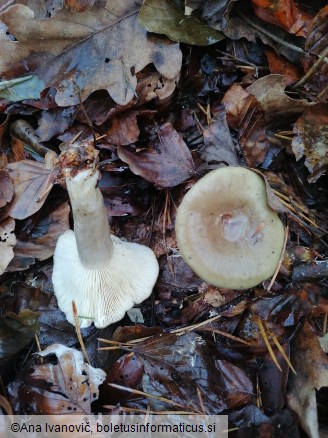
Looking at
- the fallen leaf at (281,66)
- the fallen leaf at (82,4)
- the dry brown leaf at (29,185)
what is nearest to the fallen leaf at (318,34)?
the fallen leaf at (281,66)

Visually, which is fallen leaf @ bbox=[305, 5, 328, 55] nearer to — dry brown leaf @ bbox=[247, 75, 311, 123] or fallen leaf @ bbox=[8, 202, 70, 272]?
dry brown leaf @ bbox=[247, 75, 311, 123]

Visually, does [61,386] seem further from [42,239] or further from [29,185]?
[29,185]

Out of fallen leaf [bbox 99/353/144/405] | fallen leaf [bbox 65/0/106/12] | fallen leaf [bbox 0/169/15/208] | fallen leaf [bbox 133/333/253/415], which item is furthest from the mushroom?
fallen leaf [bbox 65/0/106/12]

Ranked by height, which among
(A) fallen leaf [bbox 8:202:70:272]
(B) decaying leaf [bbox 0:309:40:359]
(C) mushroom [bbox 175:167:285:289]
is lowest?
(B) decaying leaf [bbox 0:309:40:359]

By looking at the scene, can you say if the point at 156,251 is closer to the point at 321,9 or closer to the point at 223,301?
the point at 223,301

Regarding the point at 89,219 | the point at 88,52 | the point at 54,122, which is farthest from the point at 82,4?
the point at 89,219

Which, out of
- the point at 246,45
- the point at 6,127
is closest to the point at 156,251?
the point at 6,127
